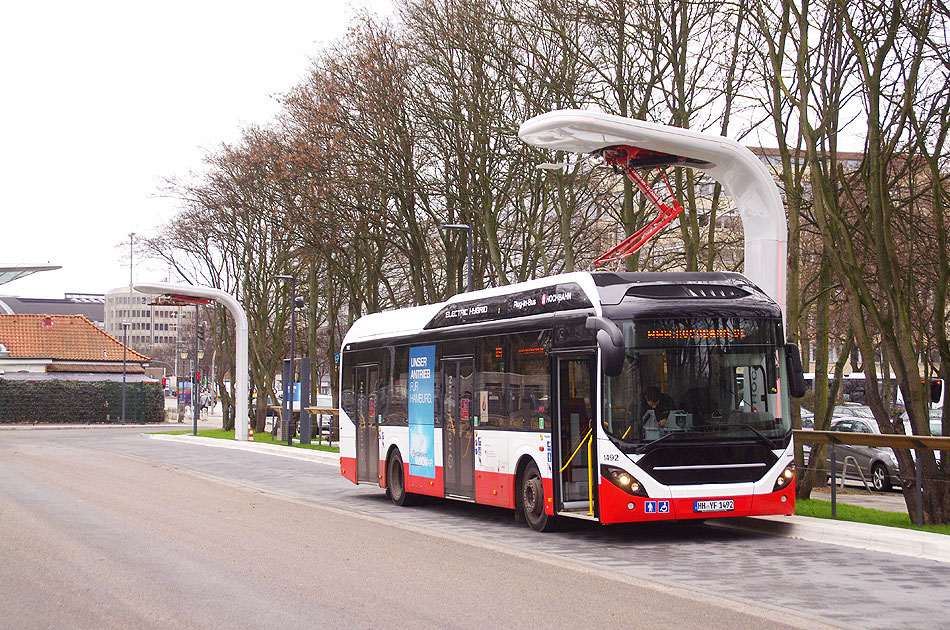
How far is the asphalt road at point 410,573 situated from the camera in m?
8.56

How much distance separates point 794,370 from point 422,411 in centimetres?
662

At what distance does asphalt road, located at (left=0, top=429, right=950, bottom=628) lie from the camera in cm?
856

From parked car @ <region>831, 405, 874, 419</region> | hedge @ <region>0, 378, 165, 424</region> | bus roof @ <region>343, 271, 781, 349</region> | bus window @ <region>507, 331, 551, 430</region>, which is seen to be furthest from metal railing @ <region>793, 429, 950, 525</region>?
hedge @ <region>0, 378, 165, 424</region>

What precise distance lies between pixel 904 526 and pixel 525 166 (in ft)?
57.5

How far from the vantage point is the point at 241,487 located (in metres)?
23.4

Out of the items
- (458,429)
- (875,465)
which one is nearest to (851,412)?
(875,465)

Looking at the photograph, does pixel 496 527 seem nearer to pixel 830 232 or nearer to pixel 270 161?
pixel 830 232

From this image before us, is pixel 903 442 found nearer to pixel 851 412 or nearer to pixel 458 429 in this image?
pixel 458 429

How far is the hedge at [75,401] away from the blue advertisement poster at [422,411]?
54.6 m

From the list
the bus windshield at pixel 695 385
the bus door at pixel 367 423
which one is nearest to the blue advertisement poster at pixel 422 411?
the bus door at pixel 367 423

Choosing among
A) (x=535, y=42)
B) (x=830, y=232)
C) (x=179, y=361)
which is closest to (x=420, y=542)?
(x=830, y=232)

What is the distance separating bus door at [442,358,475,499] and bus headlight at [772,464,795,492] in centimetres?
469

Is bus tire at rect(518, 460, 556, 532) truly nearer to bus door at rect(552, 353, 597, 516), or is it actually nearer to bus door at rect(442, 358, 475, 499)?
bus door at rect(552, 353, 597, 516)

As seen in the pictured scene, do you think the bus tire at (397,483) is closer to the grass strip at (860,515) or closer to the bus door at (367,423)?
the bus door at (367,423)
